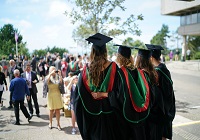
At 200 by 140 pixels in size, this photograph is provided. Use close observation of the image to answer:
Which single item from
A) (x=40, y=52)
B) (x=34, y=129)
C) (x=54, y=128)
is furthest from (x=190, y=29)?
(x=34, y=129)

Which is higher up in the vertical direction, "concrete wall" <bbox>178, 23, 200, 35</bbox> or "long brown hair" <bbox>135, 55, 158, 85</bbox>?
"concrete wall" <bbox>178, 23, 200, 35</bbox>

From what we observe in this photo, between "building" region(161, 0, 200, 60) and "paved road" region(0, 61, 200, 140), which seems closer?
"paved road" region(0, 61, 200, 140)

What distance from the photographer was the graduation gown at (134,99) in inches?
127

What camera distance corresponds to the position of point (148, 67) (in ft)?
12.5

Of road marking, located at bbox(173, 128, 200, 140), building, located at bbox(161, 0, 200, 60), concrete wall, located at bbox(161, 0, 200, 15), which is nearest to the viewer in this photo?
road marking, located at bbox(173, 128, 200, 140)

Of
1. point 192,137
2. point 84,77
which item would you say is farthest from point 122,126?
point 192,137

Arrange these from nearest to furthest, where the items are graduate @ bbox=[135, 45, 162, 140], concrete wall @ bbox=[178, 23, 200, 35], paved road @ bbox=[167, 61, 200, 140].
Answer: graduate @ bbox=[135, 45, 162, 140] → paved road @ bbox=[167, 61, 200, 140] → concrete wall @ bbox=[178, 23, 200, 35]

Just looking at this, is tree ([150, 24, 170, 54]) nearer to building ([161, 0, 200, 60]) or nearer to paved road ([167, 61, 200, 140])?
building ([161, 0, 200, 60])

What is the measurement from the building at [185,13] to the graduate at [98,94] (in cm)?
2915

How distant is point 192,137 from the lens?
5559 millimetres

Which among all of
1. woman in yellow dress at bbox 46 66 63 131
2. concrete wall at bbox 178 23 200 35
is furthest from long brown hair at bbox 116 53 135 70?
concrete wall at bbox 178 23 200 35

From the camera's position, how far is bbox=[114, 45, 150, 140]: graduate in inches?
127

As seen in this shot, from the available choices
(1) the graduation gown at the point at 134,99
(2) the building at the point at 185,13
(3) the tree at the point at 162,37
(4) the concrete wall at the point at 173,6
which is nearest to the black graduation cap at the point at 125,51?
(1) the graduation gown at the point at 134,99

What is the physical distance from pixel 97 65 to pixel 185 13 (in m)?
33.9
